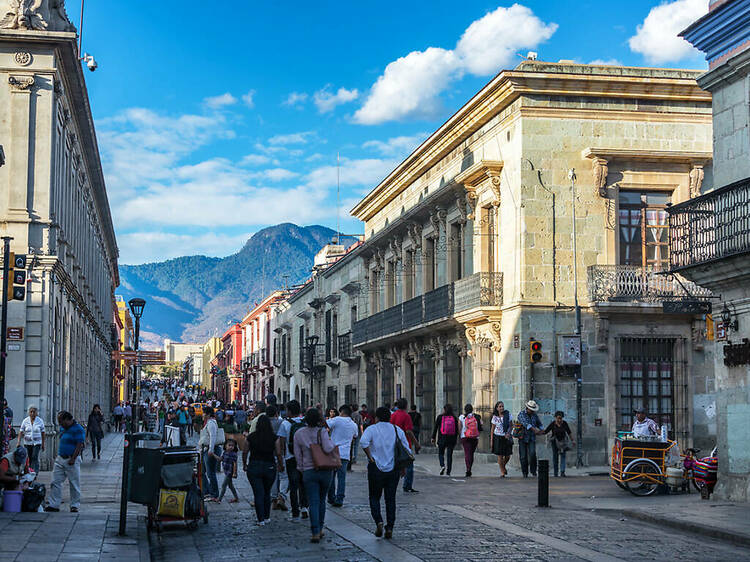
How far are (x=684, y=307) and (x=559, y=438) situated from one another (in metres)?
5.64

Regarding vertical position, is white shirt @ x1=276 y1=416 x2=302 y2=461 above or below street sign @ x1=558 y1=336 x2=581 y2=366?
below

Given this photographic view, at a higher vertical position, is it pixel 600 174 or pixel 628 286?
pixel 600 174

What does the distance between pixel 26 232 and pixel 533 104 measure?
1285cm

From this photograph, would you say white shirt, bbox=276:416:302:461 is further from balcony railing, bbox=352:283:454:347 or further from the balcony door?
balcony railing, bbox=352:283:454:347

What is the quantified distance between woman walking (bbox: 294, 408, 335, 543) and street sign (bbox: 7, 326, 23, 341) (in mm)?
12550

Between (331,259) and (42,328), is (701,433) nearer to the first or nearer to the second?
(42,328)

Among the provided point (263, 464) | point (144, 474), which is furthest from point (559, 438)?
point (144, 474)

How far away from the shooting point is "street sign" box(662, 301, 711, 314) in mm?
24734

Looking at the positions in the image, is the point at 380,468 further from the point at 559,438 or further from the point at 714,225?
the point at 559,438

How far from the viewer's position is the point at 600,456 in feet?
83.8

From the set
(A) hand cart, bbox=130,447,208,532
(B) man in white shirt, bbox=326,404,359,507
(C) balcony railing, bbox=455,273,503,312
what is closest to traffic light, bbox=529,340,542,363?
(C) balcony railing, bbox=455,273,503,312

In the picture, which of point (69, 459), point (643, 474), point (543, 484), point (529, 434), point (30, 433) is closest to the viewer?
point (69, 459)

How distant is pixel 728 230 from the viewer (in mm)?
15750

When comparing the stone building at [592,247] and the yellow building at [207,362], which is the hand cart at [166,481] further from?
the yellow building at [207,362]
